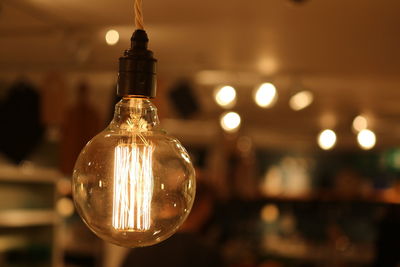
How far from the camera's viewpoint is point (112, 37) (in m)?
3.78

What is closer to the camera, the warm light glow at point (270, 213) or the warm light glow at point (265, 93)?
the warm light glow at point (265, 93)

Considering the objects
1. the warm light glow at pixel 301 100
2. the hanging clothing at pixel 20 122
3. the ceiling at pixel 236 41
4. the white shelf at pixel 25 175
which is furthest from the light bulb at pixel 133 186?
the white shelf at pixel 25 175

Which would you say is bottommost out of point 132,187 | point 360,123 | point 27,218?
point 132,187

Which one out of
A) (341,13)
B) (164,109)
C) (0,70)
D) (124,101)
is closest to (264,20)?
(341,13)

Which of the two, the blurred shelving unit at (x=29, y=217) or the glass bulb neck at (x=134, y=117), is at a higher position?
the blurred shelving unit at (x=29, y=217)

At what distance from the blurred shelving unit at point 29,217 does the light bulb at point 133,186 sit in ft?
15.2

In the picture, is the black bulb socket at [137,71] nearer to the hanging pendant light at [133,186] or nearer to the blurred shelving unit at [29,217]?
the hanging pendant light at [133,186]

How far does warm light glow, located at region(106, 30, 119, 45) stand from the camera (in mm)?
3680

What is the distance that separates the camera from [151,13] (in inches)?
128

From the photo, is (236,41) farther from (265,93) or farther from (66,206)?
(66,206)

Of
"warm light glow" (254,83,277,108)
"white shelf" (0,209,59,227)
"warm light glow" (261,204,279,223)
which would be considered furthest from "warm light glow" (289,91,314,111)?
"warm light glow" (261,204,279,223)

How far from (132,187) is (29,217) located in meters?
5.13

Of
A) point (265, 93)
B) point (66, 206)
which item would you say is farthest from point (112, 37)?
point (66, 206)

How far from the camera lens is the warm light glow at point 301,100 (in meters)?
5.56
